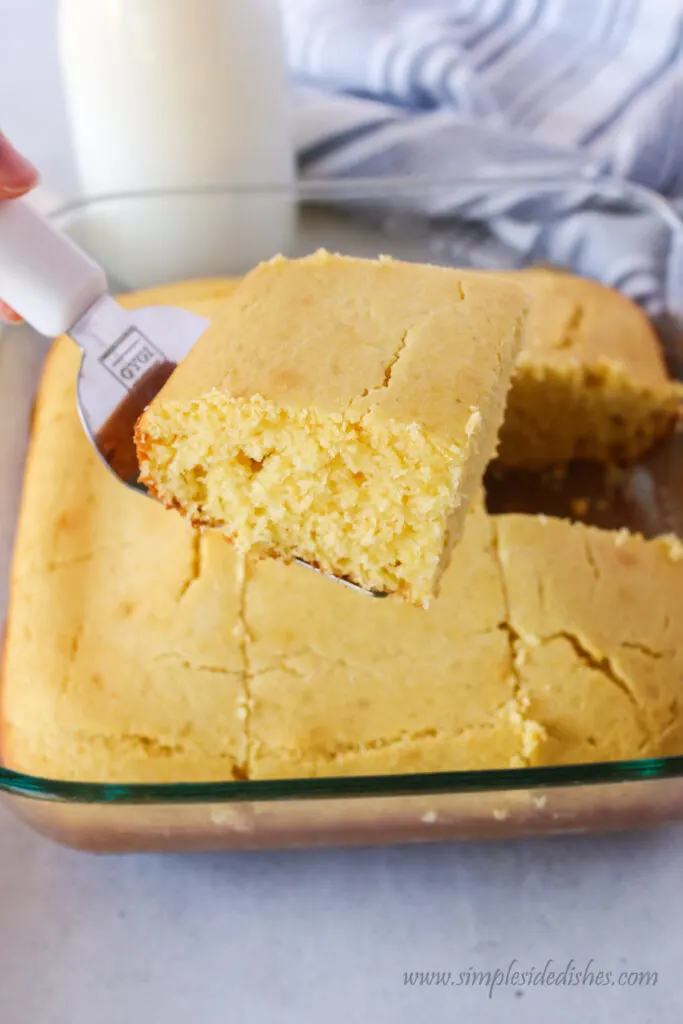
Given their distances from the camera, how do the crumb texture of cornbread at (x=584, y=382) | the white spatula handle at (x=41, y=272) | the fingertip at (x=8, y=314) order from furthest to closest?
the crumb texture of cornbread at (x=584, y=382) < the fingertip at (x=8, y=314) < the white spatula handle at (x=41, y=272)

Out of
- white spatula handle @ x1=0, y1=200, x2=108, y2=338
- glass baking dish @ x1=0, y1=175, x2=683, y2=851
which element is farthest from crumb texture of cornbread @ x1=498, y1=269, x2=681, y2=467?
white spatula handle @ x1=0, y1=200, x2=108, y2=338

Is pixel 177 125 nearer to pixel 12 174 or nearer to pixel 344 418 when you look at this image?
pixel 12 174

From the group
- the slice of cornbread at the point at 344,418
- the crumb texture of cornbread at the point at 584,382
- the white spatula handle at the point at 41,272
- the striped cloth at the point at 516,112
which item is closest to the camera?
the slice of cornbread at the point at 344,418

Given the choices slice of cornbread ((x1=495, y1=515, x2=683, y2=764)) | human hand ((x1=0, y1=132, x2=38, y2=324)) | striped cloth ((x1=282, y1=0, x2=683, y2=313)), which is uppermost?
human hand ((x1=0, y1=132, x2=38, y2=324))

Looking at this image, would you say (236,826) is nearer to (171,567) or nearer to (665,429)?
(171,567)

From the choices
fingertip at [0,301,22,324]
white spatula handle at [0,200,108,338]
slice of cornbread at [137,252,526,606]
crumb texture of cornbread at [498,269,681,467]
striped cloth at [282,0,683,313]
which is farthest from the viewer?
striped cloth at [282,0,683,313]

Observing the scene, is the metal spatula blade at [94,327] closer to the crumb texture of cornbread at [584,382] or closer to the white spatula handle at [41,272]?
the white spatula handle at [41,272]

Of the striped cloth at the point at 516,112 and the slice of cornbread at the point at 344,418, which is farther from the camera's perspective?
the striped cloth at the point at 516,112

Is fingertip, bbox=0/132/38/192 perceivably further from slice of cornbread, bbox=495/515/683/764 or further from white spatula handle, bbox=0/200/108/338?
slice of cornbread, bbox=495/515/683/764

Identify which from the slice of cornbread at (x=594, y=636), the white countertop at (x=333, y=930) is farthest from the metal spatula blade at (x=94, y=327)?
the white countertop at (x=333, y=930)
